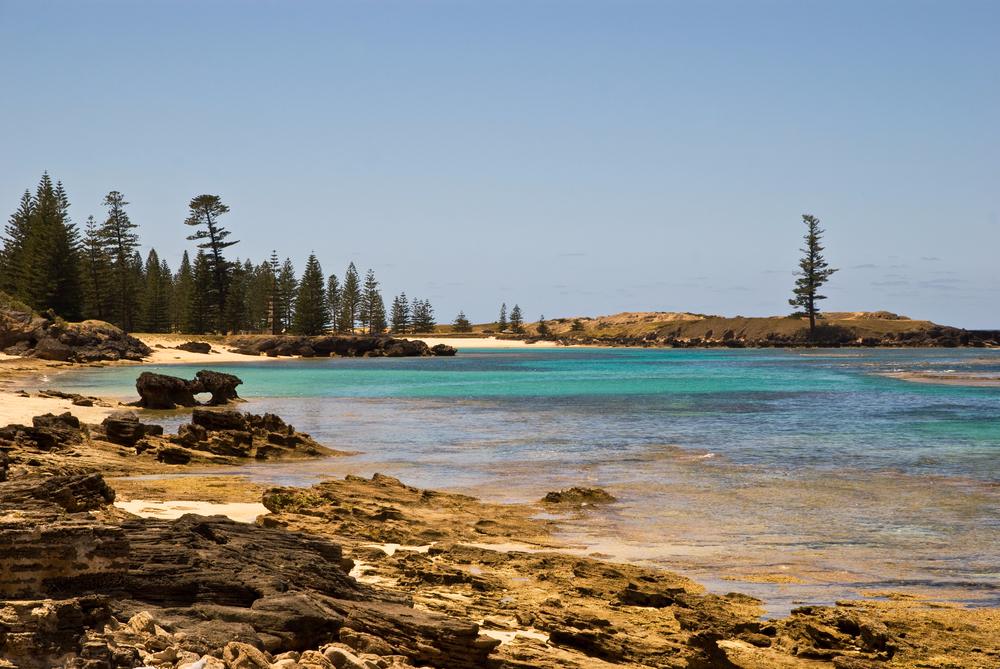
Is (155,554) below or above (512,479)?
above

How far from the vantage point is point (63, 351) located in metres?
68.3

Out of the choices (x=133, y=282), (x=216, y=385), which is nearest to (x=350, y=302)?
(x=133, y=282)

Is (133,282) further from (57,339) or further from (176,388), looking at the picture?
(176,388)

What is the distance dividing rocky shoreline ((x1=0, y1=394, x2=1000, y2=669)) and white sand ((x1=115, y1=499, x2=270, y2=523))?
0.54m

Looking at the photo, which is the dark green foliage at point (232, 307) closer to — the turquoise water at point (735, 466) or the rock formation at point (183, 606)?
A: the turquoise water at point (735, 466)

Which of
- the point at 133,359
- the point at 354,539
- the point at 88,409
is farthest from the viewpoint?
the point at 133,359

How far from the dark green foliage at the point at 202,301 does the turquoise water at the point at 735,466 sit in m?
58.7

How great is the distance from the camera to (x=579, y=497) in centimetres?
1734

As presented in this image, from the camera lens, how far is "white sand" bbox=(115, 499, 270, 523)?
13320 millimetres

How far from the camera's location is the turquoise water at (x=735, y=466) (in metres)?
12.5

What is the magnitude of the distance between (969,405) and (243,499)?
37011 mm

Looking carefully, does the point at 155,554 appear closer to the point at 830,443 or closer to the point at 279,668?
the point at 279,668

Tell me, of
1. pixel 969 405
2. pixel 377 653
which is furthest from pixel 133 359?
pixel 377 653

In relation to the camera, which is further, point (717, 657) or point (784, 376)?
point (784, 376)
